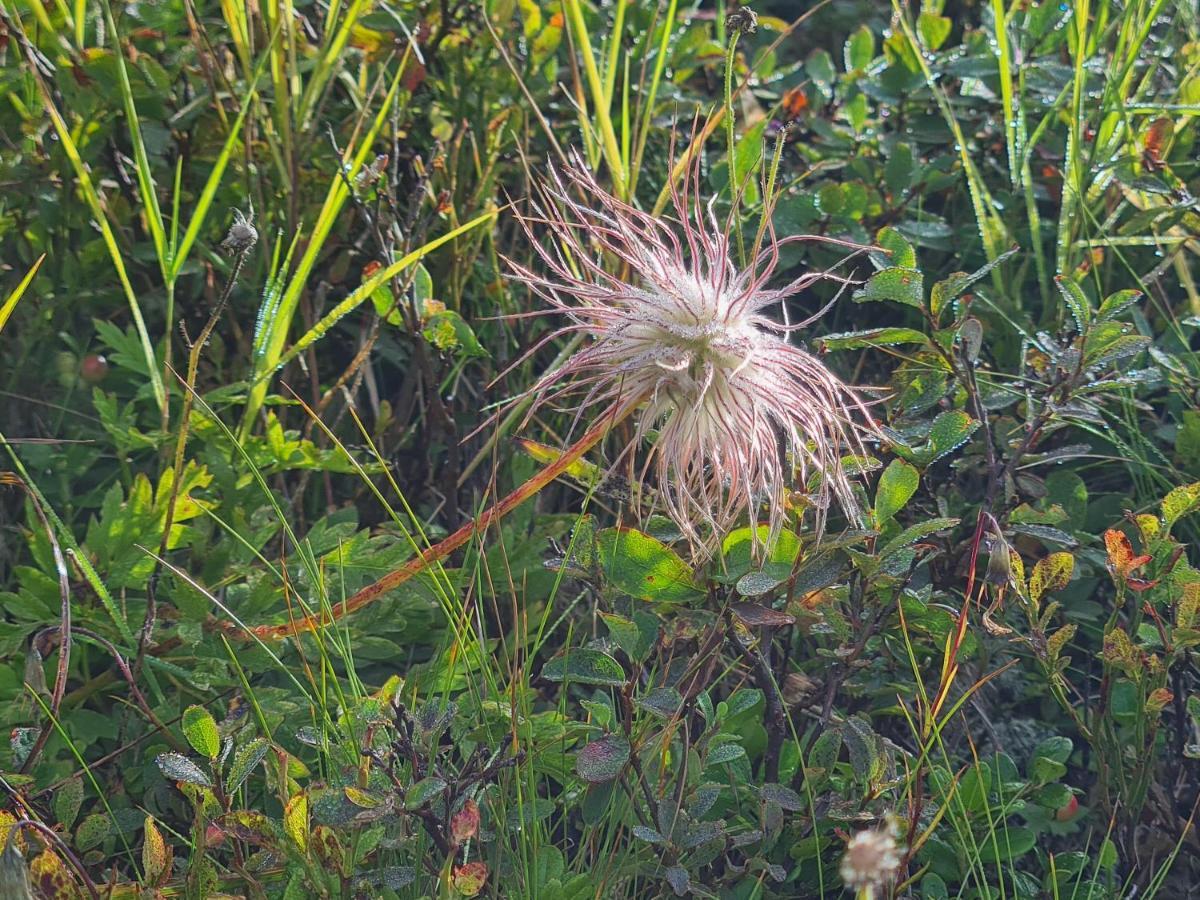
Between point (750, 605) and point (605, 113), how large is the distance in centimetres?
75

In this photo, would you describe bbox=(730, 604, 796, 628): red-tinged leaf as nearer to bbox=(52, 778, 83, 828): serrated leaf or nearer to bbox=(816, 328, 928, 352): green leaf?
bbox=(816, 328, 928, 352): green leaf

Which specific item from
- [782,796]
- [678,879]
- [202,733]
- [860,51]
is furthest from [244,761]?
[860,51]

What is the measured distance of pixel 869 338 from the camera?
62.7 inches

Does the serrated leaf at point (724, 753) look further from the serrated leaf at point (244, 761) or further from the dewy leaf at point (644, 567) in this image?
the serrated leaf at point (244, 761)

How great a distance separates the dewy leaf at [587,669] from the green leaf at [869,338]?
46cm

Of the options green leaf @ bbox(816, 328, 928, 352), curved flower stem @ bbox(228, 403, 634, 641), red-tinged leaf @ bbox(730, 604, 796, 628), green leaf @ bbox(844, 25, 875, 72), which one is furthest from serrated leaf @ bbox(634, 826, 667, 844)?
green leaf @ bbox(844, 25, 875, 72)

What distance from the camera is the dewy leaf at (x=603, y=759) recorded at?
50.9 inches

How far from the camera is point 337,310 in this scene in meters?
1.71

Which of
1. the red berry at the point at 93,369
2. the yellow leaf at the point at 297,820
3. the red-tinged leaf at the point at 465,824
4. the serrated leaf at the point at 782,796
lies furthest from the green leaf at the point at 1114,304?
the red berry at the point at 93,369

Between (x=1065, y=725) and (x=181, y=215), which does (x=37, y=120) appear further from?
(x=1065, y=725)

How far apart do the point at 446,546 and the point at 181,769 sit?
0.36 meters

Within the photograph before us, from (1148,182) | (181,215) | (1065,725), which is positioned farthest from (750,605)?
(181,215)

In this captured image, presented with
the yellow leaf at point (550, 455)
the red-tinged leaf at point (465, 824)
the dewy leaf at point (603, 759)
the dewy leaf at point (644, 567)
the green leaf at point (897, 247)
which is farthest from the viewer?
the green leaf at point (897, 247)

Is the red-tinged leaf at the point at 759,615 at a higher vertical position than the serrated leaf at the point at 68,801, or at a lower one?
higher
